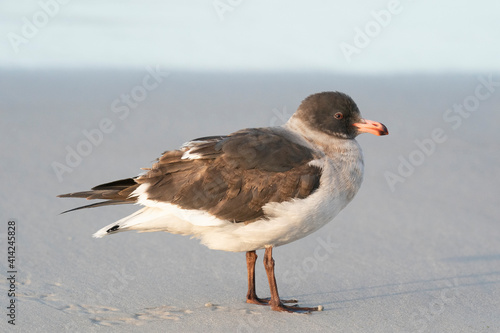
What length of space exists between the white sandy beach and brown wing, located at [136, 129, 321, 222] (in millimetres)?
787

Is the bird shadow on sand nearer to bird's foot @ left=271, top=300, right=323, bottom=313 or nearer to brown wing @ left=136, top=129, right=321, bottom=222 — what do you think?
bird's foot @ left=271, top=300, right=323, bottom=313

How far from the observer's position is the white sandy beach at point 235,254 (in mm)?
5094

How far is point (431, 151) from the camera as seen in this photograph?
8945 millimetres

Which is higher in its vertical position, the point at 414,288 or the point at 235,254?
the point at 235,254

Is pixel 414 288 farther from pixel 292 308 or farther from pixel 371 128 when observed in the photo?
pixel 371 128

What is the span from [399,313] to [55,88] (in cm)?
744

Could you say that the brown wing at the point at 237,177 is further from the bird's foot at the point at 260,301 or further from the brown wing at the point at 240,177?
the bird's foot at the point at 260,301

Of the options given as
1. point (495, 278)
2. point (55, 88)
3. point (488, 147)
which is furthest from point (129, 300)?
point (55, 88)

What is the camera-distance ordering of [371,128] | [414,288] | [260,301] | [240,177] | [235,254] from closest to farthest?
[240,177] < [260,301] < [371,128] < [414,288] < [235,254]

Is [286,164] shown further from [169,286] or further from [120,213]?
[120,213]

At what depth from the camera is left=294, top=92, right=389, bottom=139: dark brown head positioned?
5.46 meters
